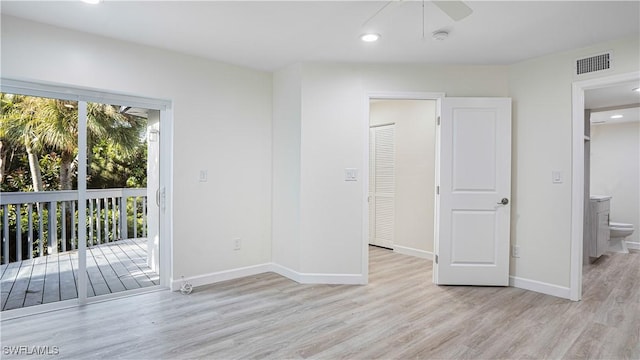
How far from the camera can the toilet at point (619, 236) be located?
552 cm

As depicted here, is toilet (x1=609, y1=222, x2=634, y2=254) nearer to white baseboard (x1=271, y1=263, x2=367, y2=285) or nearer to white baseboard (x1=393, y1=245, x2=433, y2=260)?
white baseboard (x1=393, y1=245, x2=433, y2=260)

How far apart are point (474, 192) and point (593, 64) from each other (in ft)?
5.15

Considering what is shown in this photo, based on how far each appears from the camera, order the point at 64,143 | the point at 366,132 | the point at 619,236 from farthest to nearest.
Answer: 1. the point at 619,236
2. the point at 366,132
3. the point at 64,143

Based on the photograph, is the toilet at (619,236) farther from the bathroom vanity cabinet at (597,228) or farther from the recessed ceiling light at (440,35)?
the recessed ceiling light at (440,35)

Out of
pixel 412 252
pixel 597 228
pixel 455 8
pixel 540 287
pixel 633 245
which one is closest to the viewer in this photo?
pixel 455 8

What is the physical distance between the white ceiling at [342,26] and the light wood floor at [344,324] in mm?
2316

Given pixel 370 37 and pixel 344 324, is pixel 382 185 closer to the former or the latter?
pixel 370 37

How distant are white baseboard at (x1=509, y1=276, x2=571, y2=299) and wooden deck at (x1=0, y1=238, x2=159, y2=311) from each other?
376cm

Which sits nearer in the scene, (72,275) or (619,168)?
(72,275)

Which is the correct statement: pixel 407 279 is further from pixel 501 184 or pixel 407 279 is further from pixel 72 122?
pixel 72 122

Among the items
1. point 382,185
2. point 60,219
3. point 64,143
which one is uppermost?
point 64,143

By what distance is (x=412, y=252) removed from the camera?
518 cm

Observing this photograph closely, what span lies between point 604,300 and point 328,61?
3616 mm

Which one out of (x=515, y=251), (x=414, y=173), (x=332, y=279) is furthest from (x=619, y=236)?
(x=332, y=279)
